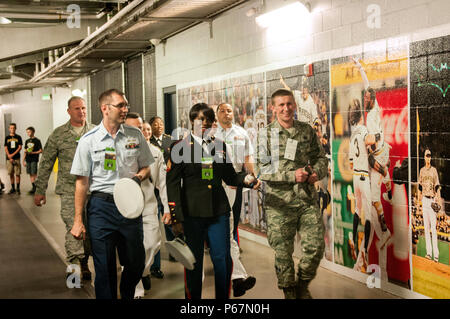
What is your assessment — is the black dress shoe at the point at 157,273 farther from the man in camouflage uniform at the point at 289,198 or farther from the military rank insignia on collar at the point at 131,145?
the military rank insignia on collar at the point at 131,145

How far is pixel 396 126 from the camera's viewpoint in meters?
4.40

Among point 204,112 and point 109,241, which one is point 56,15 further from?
point 109,241

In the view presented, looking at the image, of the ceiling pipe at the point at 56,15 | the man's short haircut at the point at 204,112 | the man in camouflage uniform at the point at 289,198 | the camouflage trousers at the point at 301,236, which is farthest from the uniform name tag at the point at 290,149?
the ceiling pipe at the point at 56,15

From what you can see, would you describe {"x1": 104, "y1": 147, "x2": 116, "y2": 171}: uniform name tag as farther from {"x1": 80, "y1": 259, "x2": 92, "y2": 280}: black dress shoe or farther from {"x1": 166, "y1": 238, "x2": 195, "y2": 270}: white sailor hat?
{"x1": 80, "y1": 259, "x2": 92, "y2": 280}: black dress shoe

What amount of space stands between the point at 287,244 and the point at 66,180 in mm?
2201

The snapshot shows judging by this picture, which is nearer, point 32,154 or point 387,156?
point 387,156

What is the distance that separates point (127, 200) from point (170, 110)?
21.5 feet

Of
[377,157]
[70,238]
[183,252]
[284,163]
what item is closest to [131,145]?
[183,252]

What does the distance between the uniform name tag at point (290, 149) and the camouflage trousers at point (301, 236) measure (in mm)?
367

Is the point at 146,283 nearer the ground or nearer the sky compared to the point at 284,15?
nearer the ground

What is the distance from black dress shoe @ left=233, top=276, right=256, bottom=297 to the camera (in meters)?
4.54

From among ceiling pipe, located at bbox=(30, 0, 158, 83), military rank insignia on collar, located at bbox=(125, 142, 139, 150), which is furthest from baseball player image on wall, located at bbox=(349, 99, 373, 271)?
ceiling pipe, located at bbox=(30, 0, 158, 83)

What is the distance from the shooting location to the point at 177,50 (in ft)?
30.1
